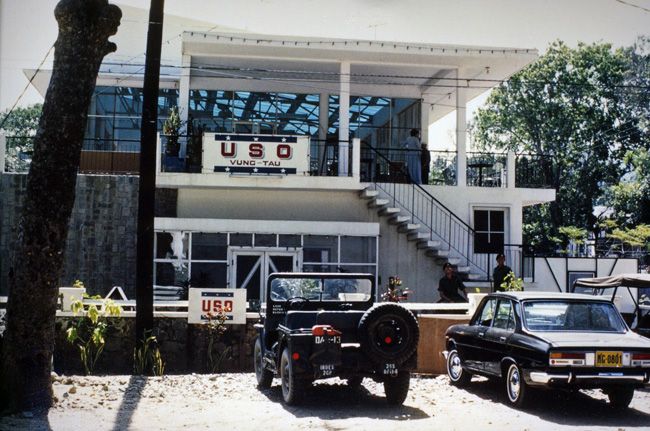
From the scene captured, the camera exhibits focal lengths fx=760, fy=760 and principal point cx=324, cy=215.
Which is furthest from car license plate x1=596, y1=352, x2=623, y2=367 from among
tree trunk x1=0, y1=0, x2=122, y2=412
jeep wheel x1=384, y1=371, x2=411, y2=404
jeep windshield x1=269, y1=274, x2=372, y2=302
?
tree trunk x1=0, y1=0, x2=122, y2=412

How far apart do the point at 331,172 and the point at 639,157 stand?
13.6 m

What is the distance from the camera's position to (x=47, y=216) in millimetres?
9180

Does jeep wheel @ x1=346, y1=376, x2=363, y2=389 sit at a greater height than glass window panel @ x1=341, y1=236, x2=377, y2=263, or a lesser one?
lesser

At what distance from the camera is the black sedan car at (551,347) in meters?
9.07

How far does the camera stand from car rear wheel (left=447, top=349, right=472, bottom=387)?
1137 cm

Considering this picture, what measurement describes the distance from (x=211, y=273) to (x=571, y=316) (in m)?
11.5

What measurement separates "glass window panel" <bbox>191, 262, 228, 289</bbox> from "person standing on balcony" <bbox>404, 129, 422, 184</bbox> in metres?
6.23

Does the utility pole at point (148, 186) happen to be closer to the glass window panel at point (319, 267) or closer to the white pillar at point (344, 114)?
the glass window panel at point (319, 267)

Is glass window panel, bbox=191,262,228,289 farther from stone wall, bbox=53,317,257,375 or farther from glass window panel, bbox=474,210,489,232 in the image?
glass window panel, bbox=474,210,489,232

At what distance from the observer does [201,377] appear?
40.7 feet

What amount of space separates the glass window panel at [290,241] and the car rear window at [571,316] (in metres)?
A: 10.3

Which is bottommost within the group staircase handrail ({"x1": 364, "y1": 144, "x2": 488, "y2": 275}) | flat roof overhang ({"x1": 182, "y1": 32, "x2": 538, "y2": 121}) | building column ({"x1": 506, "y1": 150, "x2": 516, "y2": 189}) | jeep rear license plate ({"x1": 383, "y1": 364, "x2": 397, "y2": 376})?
jeep rear license plate ({"x1": 383, "y1": 364, "x2": 397, "y2": 376})

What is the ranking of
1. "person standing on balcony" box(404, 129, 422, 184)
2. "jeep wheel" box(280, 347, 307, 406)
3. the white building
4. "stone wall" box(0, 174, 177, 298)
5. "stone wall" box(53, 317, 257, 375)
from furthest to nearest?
"person standing on balcony" box(404, 129, 422, 184) < "stone wall" box(0, 174, 177, 298) < the white building < "stone wall" box(53, 317, 257, 375) < "jeep wheel" box(280, 347, 307, 406)

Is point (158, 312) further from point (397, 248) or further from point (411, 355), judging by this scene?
point (397, 248)
